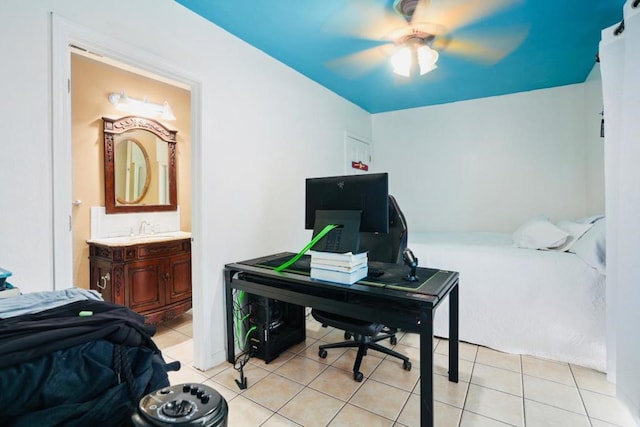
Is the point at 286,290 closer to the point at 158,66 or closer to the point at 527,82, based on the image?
the point at 158,66

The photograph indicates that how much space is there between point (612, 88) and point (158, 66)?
102 inches

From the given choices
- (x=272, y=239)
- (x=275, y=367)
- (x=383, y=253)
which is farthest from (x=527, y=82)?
(x=275, y=367)

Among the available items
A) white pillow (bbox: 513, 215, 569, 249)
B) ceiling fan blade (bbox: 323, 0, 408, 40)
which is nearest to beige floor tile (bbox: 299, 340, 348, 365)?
white pillow (bbox: 513, 215, 569, 249)

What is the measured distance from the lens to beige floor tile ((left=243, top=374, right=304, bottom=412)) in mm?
1884

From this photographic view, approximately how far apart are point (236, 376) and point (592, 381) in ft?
7.67

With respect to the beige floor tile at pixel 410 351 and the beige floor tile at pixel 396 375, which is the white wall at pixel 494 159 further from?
the beige floor tile at pixel 396 375

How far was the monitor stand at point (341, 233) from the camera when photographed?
1772mm

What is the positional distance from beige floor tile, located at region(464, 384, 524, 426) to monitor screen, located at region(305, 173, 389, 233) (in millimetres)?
1152

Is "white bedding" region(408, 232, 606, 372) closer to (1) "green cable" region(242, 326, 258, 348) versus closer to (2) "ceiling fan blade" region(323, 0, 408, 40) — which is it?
(1) "green cable" region(242, 326, 258, 348)

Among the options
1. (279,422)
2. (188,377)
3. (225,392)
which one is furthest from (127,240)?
(279,422)

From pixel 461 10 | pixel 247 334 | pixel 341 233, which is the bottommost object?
pixel 247 334

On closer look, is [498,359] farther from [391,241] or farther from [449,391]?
[391,241]

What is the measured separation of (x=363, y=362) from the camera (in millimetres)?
2354

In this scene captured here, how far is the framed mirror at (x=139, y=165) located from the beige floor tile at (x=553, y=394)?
11.4 feet
